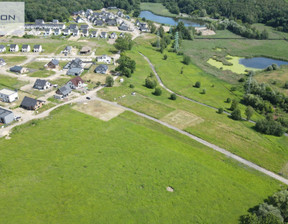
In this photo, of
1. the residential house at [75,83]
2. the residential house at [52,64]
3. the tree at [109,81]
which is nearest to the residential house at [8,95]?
the residential house at [75,83]

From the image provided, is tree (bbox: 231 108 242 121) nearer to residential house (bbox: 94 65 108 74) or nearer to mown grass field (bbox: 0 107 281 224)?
mown grass field (bbox: 0 107 281 224)

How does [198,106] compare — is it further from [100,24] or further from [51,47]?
[100,24]

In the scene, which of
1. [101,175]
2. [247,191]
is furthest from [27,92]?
[247,191]

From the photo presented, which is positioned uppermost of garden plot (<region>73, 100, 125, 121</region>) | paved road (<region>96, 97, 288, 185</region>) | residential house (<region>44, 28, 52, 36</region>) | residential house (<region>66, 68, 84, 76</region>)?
residential house (<region>44, 28, 52, 36</region>)

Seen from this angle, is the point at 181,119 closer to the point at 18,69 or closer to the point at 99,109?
the point at 99,109

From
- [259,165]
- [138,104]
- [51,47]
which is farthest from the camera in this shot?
[51,47]

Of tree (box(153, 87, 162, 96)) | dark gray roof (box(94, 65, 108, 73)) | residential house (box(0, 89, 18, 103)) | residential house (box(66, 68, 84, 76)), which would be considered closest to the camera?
residential house (box(0, 89, 18, 103))

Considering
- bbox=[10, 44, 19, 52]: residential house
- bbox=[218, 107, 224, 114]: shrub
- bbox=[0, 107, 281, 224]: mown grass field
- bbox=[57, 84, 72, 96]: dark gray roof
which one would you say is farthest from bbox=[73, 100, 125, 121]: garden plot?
bbox=[10, 44, 19, 52]: residential house
